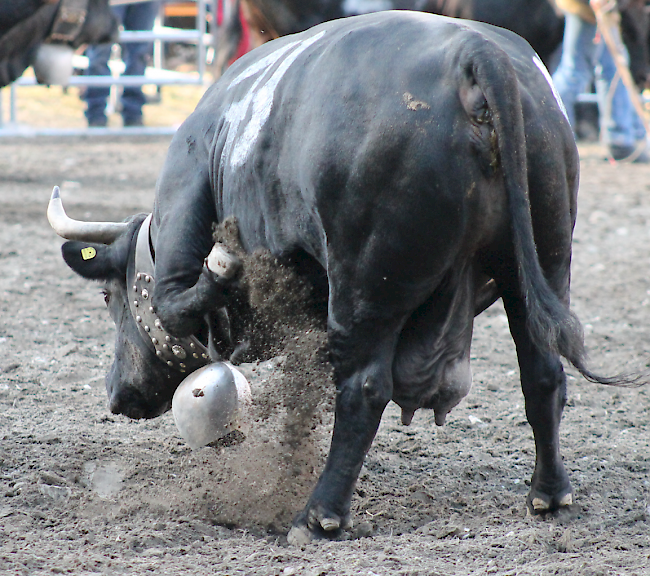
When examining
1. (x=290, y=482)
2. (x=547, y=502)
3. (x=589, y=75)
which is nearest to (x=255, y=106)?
(x=290, y=482)

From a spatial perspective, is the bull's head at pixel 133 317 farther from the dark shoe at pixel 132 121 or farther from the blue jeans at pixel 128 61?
the dark shoe at pixel 132 121

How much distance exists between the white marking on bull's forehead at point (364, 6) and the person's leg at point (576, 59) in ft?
9.84

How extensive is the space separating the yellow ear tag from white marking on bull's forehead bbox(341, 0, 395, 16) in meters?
4.58

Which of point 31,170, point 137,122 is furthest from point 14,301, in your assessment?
point 137,122

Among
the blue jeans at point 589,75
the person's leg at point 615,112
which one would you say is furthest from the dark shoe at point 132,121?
the person's leg at point 615,112

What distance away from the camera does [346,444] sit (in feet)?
8.53

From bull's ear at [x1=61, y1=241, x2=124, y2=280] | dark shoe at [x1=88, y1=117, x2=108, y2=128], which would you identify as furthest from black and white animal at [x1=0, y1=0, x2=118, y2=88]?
bull's ear at [x1=61, y1=241, x2=124, y2=280]

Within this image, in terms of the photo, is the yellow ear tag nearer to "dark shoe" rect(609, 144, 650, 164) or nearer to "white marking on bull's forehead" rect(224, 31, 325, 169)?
"white marking on bull's forehead" rect(224, 31, 325, 169)

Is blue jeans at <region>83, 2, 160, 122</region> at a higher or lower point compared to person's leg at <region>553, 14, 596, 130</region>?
lower

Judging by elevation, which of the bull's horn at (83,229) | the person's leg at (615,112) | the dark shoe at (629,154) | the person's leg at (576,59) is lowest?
the dark shoe at (629,154)

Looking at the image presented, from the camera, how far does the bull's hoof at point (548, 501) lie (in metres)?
2.83

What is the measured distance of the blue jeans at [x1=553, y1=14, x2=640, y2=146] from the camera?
31.4 ft

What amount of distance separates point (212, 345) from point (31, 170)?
22.6 feet

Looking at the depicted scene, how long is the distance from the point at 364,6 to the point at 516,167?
18.1 feet
